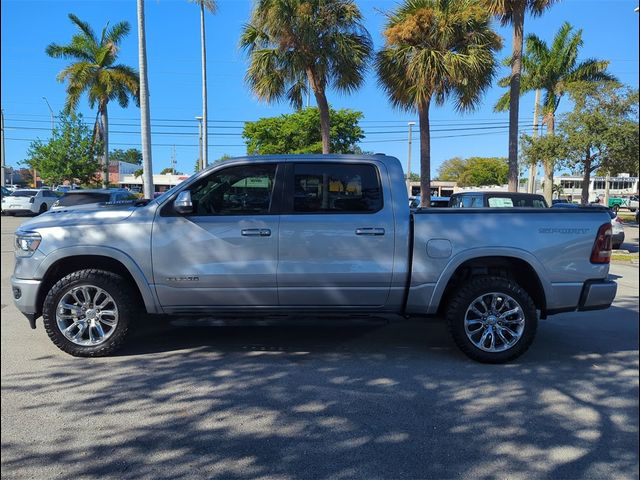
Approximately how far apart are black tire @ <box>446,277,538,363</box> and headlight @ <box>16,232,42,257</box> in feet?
13.0

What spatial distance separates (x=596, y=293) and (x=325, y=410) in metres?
2.87

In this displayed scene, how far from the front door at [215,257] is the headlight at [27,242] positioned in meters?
1.11

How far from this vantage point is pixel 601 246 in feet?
15.6

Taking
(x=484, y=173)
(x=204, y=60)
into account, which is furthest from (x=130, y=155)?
(x=204, y=60)

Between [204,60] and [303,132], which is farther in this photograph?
[303,132]

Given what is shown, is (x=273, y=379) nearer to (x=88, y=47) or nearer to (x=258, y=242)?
(x=258, y=242)

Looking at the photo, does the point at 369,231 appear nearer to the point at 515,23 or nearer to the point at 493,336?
the point at 493,336

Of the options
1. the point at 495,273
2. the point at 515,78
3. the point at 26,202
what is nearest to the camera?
the point at 495,273

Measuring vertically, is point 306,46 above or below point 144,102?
above

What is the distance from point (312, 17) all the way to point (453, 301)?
12.3 meters

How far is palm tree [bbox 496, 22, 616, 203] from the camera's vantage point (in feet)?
89.7

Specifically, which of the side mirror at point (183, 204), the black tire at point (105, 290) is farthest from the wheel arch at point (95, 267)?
the side mirror at point (183, 204)

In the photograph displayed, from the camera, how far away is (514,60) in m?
15.2

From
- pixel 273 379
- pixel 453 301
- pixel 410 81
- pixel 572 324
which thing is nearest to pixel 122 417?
pixel 273 379
